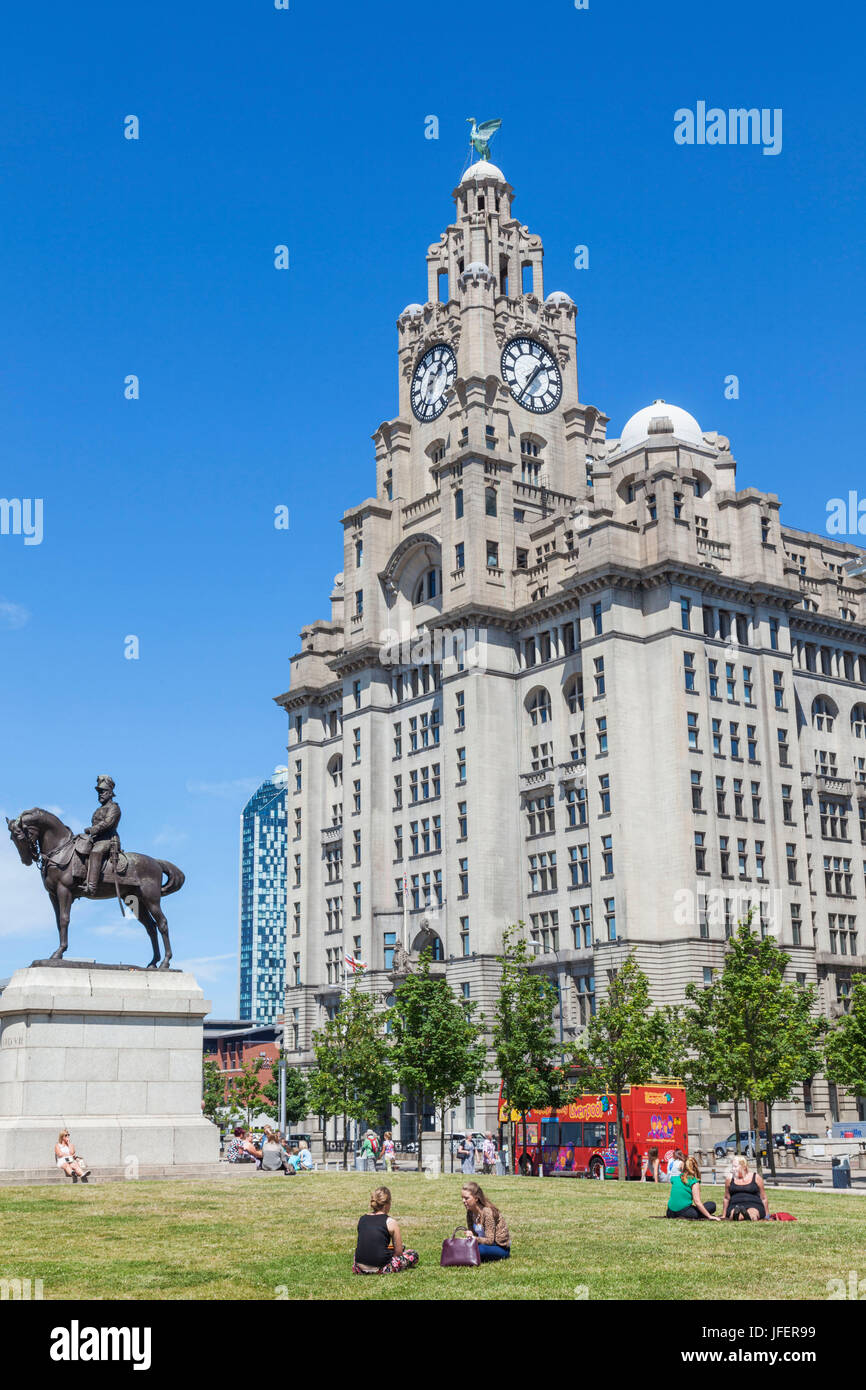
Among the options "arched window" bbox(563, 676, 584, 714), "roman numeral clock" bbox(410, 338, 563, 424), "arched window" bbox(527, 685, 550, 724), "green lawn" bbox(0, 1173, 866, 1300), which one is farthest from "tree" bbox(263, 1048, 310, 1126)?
"green lawn" bbox(0, 1173, 866, 1300)

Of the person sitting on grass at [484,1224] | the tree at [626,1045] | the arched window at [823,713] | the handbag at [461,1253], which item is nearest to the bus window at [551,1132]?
the tree at [626,1045]

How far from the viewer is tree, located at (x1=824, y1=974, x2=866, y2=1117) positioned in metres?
74.8

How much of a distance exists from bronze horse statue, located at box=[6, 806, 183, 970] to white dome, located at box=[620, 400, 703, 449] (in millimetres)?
76727

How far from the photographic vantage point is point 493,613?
108 metres

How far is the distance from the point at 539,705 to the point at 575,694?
445cm

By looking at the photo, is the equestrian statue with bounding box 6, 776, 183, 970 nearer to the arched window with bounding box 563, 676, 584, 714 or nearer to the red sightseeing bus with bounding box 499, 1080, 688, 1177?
the red sightseeing bus with bounding box 499, 1080, 688, 1177

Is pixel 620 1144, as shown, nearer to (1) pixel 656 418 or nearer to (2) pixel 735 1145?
(2) pixel 735 1145

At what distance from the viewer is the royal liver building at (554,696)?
9606 centimetres

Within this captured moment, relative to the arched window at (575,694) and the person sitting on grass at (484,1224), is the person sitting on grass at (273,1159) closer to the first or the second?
the person sitting on grass at (484,1224)

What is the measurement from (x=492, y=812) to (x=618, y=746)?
13242 mm

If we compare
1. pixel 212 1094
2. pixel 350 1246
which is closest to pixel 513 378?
pixel 212 1094

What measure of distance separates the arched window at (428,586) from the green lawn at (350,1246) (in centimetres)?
8269

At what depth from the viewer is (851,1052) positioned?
7581 centimetres

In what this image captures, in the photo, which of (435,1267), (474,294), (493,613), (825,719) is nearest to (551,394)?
(474,294)
